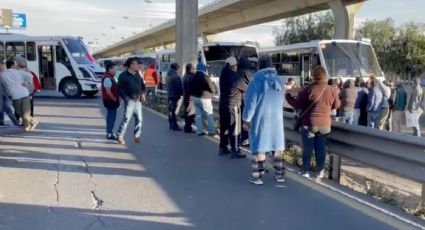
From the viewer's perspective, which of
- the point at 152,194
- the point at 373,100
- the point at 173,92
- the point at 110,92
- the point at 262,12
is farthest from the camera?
the point at 262,12

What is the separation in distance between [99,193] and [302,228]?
2.71 meters

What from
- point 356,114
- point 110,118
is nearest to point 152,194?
point 110,118

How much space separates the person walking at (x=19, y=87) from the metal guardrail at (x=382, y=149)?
24.5 feet

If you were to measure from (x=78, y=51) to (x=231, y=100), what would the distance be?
1663cm

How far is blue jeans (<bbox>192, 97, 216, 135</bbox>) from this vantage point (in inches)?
436

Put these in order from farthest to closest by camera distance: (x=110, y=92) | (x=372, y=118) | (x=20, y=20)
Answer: (x=20, y=20)
(x=372, y=118)
(x=110, y=92)


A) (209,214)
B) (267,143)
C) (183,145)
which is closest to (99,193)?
(209,214)

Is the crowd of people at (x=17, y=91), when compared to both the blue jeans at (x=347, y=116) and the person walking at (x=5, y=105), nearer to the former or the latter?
the person walking at (x=5, y=105)

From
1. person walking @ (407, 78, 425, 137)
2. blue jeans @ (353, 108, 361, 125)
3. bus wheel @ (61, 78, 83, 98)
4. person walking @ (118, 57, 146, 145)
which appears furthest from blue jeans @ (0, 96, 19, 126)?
bus wheel @ (61, 78, 83, 98)

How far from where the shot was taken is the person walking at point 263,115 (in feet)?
22.0

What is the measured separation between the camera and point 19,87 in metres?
11.5

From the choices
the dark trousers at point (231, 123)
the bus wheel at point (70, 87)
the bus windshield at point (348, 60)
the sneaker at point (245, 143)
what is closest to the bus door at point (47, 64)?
the bus wheel at point (70, 87)

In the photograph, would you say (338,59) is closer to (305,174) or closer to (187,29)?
(187,29)

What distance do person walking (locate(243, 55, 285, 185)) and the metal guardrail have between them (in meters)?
1.04
